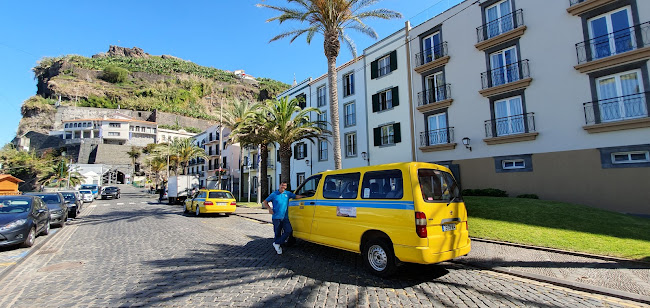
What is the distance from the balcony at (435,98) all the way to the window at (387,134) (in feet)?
7.95

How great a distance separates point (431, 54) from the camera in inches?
827

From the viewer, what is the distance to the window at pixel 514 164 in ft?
53.7

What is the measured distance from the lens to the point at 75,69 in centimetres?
10244

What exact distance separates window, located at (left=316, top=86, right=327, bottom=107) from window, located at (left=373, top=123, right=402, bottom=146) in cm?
795

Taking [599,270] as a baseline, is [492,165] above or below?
above

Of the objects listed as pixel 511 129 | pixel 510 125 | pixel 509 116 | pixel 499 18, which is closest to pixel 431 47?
pixel 499 18

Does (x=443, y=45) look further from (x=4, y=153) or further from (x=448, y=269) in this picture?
(x=4, y=153)

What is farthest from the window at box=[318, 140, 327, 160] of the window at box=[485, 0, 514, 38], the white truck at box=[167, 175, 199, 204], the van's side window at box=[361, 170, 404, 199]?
the van's side window at box=[361, 170, 404, 199]

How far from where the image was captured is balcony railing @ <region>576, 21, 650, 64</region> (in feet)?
42.9

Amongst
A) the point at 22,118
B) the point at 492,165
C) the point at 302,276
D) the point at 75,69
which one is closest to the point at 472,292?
the point at 302,276

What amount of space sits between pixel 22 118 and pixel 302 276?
11434 centimetres

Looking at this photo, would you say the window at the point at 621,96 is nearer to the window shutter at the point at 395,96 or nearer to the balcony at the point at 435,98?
the balcony at the point at 435,98

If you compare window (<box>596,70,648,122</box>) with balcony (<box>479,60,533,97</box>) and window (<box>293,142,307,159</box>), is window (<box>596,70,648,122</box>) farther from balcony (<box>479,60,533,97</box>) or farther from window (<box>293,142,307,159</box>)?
window (<box>293,142,307,159</box>)

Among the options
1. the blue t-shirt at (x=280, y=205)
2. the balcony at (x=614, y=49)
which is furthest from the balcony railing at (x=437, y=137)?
the blue t-shirt at (x=280, y=205)
